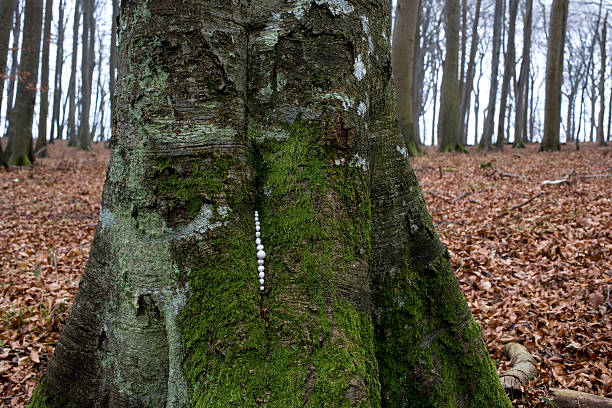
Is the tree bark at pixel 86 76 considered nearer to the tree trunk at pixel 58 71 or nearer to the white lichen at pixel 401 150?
the tree trunk at pixel 58 71

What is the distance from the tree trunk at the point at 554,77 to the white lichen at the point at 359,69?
16.7m

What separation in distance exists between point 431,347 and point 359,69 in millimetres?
1464

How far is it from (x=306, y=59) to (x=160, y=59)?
2.08ft

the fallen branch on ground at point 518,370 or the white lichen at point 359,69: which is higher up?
the white lichen at point 359,69

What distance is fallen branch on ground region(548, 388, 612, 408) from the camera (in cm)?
281

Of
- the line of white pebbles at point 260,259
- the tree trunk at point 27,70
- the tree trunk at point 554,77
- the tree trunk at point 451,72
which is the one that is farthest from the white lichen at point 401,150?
the tree trunk at point 554,77

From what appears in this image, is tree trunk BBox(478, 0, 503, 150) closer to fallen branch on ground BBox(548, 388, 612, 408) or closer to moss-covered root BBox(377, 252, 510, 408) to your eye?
fallen branch on ground BBox(548, 388, 612, 408)

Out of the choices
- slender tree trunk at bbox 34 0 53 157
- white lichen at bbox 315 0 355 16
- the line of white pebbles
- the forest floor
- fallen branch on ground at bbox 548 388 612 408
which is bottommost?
fallen branch on ground at bbox 548 388 612 408

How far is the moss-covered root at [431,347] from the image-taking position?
216 centimetres

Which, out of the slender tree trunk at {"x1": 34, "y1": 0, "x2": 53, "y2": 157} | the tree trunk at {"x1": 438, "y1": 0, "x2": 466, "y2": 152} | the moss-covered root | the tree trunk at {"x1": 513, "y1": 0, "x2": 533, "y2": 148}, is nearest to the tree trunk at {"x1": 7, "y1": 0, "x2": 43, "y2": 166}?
the slender tree trunk at {"x1": 34, "y1": 0, "x2": 53, "y2": 157}

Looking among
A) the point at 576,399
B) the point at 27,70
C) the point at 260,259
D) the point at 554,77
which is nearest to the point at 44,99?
the point at 27,70

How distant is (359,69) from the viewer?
2.01m

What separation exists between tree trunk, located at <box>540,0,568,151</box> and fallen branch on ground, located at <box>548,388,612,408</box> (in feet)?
51.1

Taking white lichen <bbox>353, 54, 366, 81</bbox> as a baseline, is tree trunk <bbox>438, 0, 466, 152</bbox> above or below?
above
